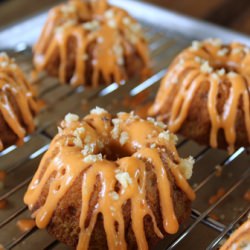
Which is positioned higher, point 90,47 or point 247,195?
point 90,47

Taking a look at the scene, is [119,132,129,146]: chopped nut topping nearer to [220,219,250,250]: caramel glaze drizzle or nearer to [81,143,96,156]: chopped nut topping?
[81,143,96,156]: chopped nut topping

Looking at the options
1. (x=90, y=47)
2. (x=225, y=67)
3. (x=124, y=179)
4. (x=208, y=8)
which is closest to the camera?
(x=124, y=179)

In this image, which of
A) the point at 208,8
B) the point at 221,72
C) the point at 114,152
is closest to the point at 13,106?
the point at 114,152

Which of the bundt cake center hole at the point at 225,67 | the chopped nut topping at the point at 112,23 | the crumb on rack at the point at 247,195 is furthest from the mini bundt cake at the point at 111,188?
the chopped nut topping at the point at 112,23

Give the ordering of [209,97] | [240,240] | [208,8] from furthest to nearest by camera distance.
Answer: [208,8] → [209,97] → [240,240]

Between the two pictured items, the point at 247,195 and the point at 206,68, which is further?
the point at 206,68

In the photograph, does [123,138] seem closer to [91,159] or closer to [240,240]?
[91,159]

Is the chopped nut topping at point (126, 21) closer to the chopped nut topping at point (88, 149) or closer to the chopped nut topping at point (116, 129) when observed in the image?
→ the chopped nut topping at point (116, 129)
